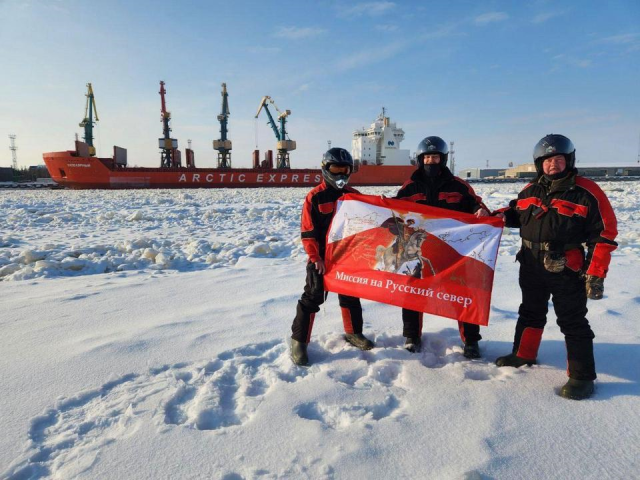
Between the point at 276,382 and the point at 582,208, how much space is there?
221 centimetres

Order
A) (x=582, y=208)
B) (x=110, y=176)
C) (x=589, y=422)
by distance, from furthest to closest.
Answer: (x=110, y=176) < (x=582, y=208) < (x=589, y=422)

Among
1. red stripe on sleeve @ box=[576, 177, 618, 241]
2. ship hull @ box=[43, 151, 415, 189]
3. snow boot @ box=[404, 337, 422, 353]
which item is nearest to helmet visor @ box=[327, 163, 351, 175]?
snow boot @ box=[404, 337, 422, 353]

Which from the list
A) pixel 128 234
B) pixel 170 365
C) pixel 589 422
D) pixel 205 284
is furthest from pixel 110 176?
pixel 589 422

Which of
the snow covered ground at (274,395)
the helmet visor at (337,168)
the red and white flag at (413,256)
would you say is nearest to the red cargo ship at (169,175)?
the snow covered ground at (274,395)

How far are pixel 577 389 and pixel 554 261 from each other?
0.79 m

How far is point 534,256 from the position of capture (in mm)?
2422

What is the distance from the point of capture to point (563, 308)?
2344 mm

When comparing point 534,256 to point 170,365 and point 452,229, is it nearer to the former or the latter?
point 452,229

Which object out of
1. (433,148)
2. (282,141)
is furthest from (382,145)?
(433,148)

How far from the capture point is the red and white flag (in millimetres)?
2559

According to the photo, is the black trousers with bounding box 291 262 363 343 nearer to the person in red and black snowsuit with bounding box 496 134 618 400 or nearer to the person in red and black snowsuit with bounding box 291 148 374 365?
the person in red and black snowsuit with bounding box 291 148 374 365

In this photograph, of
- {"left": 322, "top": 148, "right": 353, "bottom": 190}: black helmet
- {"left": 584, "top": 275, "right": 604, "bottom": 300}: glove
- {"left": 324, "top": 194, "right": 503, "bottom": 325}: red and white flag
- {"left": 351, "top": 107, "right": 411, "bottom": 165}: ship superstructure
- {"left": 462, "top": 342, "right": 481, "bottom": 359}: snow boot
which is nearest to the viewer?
{"left": 584, "top": 275, "right": 604, "bottom": 300}: glove

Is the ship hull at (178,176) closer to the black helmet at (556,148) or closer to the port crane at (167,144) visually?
the port crane at (167,144)

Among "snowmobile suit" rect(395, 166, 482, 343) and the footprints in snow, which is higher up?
"snowmobile suit" rect(395, 166, 482, 343)
